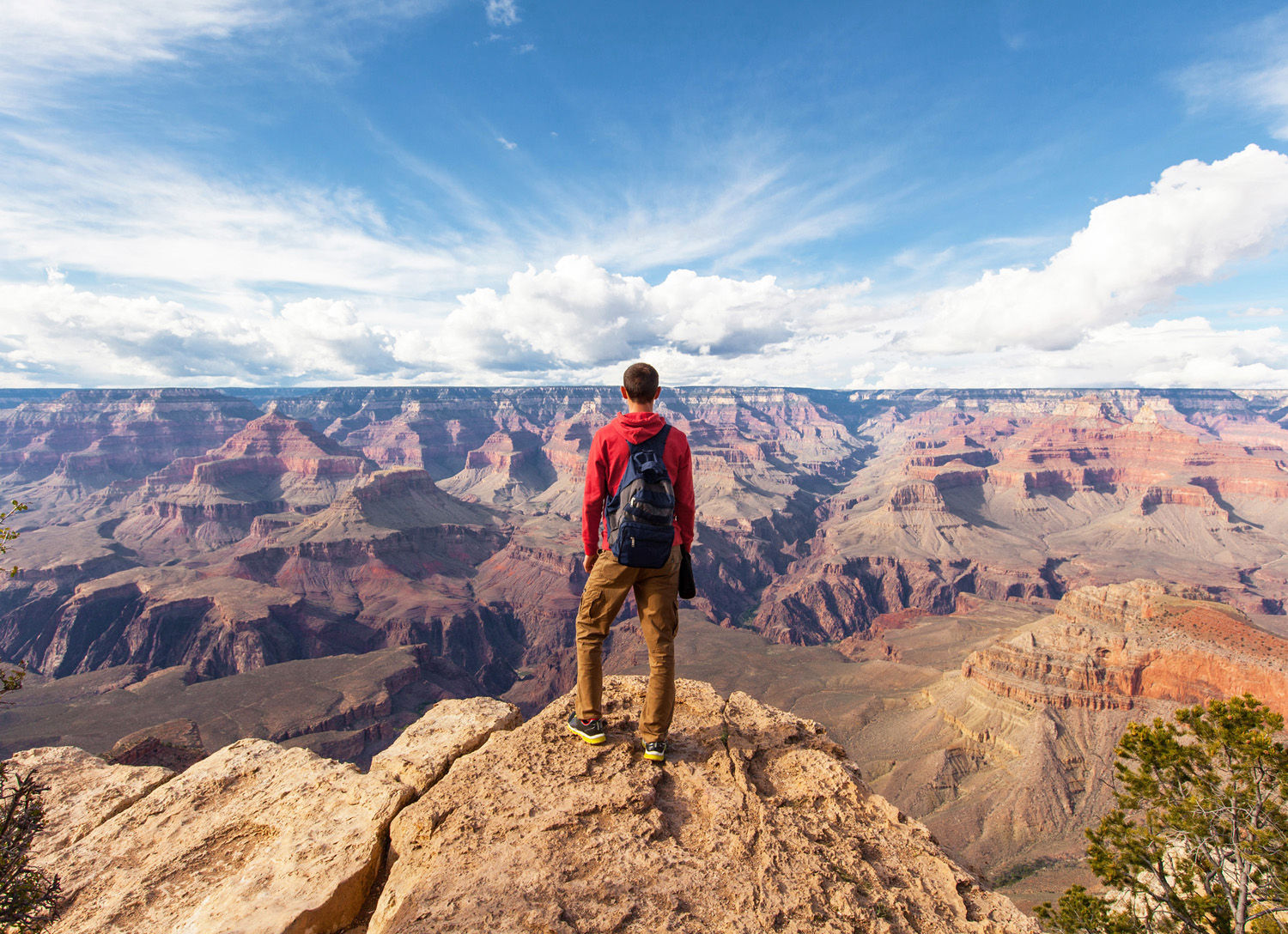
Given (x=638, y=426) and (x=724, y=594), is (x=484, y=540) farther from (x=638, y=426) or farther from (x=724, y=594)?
(x=638, y=426)

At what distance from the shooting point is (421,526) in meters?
96.0

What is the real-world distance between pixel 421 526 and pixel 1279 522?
183m

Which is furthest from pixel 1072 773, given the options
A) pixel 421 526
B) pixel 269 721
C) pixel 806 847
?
pixel 421 526

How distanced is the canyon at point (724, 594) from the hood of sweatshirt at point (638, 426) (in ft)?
19.5

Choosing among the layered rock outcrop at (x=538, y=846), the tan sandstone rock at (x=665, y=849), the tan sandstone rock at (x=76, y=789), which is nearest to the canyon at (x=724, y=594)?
the tan sandstone rock at (x=76, y=789)

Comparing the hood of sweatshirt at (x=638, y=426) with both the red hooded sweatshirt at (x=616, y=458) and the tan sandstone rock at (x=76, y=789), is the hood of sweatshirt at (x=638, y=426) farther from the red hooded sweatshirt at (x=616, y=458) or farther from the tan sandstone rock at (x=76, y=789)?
the tan sandstone rock at (x=76, y=789)

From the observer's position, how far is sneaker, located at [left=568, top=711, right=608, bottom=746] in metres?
5.35

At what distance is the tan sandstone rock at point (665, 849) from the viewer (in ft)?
11.5

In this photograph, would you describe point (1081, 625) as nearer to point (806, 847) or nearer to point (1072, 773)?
point (1072, 773)

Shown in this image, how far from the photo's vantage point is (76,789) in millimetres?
6508

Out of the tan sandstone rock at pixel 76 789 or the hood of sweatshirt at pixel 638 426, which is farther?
the tan sandstone rock at pixel 76 789

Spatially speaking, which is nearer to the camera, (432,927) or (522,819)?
(432,927)

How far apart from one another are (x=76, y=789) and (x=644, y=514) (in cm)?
796

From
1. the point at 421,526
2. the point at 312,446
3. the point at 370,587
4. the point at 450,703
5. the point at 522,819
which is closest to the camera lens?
the point at 522,819
